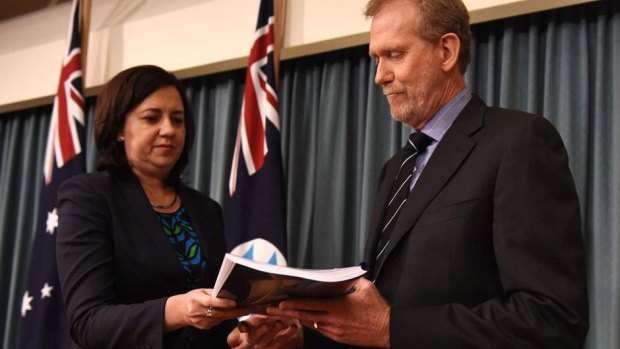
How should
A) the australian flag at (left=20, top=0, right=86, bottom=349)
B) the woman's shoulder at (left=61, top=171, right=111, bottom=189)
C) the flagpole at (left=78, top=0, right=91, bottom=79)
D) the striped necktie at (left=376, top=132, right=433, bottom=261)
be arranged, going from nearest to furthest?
the striped necktie at (left=376, top=132, right=433, bottom=261)
the woman's shoulder at (left=61, top=171, right=111, bottom=189)
the australian flag at (left=20, top=0, right=86, bottom=349)
the flagpole at (left=78, top=0, right=91, bottom=79)

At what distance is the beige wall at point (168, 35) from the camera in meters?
3.14

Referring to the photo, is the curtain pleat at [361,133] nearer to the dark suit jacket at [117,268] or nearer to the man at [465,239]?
the man at [465,239]

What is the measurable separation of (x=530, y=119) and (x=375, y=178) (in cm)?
169

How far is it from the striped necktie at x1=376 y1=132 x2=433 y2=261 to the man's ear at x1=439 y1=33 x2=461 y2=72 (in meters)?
0.18

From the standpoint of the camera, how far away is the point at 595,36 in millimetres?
2754

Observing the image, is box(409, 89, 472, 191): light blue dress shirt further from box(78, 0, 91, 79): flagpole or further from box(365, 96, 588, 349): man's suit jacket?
box(78, 0, 91, 79): flagpole

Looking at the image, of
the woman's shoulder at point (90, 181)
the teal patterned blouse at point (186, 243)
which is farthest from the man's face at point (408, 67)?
the woman's shoulder at point (90, 181)

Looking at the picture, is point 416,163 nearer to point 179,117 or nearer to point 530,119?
point 530,119

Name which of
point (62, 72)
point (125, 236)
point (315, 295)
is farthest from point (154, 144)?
point (62, 72)

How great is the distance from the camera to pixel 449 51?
173 centimetres

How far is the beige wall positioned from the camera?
314 centimetres

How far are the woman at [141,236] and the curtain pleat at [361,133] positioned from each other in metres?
1.12

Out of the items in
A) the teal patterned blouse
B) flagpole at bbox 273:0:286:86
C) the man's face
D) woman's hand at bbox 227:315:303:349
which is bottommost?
woman's hand at bbox 227:315:303:349

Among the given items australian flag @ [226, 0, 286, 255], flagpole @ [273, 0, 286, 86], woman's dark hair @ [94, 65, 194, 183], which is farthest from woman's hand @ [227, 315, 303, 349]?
flagpole @ [273, 0, 286, 86]
